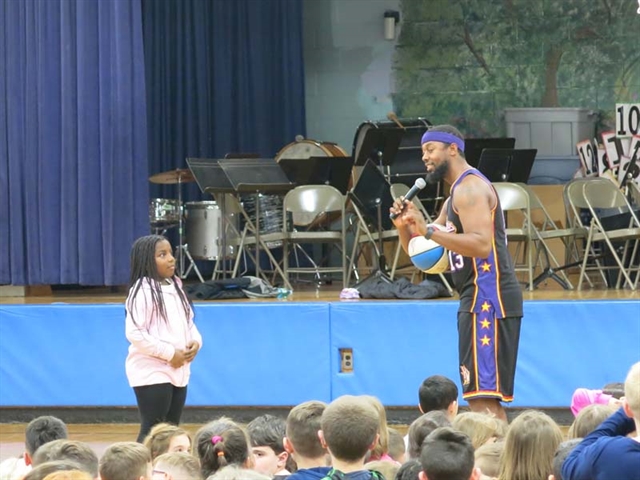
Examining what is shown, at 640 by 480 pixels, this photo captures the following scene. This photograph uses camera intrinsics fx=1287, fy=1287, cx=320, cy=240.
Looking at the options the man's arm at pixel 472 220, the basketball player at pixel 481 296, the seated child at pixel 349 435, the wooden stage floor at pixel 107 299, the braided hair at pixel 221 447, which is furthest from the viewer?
the wooden stage floor at pixel 107 299

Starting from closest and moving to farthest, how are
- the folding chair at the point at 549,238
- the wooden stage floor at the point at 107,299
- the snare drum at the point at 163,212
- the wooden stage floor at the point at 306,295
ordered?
the wooden stage floor at the point at 107,299
the wooden stage floor at the point at 306,295
the folding chair at the point at 549,238
the snare drum at the point at 163,212

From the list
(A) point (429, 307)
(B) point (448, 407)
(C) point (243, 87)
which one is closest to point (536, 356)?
(A) point (429, 307)

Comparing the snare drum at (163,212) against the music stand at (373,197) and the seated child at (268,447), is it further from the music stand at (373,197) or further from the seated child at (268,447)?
the seated child at (268,447)

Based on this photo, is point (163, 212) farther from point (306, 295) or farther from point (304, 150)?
point (306, 295)

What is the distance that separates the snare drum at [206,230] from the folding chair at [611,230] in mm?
3473

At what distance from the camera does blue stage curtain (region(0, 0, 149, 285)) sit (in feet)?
34.8

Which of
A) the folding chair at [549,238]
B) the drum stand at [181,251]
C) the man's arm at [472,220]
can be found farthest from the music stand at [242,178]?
the man's arm at [472,220]

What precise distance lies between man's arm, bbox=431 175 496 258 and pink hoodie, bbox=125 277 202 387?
162cm

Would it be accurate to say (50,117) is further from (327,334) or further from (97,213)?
(327,334)

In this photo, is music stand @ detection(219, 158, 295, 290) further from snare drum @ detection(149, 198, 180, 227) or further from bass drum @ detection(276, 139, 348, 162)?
bass drum @ detection(276, 139, 348, 162)

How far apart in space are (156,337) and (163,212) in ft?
20.1

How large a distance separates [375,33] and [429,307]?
692cm

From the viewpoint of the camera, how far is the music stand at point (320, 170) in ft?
38.2

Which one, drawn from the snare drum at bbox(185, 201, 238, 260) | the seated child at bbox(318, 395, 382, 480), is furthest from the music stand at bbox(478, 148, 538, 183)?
the seated child at bbox(318, 395, 382, 480)
